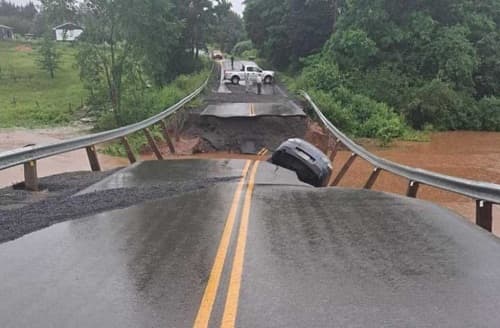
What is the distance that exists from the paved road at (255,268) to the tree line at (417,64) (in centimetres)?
2523

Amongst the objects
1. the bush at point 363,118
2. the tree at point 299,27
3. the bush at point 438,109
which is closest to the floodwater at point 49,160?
the bush at point 363,118

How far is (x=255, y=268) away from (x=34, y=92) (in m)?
55.7

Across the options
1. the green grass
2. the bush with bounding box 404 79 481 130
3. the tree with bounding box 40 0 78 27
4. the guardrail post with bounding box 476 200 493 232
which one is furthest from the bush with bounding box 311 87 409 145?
the guardrail post with bounding box 476 200 493 232

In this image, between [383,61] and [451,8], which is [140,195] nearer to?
[383,61]

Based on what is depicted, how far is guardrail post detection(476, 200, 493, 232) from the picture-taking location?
651 cm

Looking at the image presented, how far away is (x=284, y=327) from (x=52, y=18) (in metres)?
34.1

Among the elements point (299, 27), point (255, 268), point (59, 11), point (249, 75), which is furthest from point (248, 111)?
point (299, 27)

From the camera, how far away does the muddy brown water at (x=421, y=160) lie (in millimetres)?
15008

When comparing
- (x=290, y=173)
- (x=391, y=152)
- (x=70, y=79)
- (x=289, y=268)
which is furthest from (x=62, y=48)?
(x=289, y=268)

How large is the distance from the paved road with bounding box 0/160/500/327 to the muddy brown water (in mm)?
5542

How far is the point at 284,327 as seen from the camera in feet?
11.6

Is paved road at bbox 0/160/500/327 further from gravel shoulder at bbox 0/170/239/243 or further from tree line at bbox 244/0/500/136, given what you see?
tree line at bbox 244/0/500/136

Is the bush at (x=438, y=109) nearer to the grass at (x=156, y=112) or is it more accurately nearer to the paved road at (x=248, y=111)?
the paved road at (x=248, y=111)

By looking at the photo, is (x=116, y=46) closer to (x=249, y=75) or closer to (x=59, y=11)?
(x=59, y=11)
